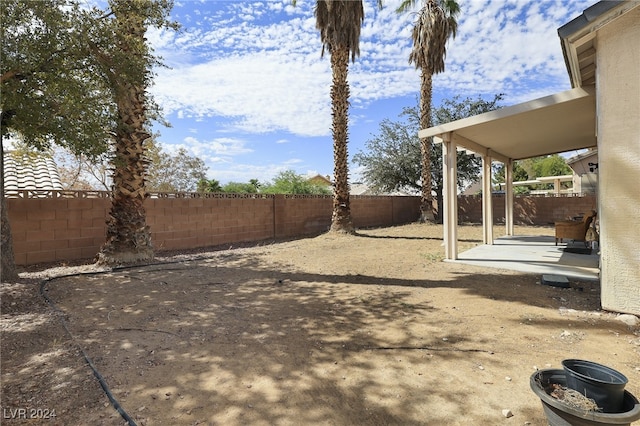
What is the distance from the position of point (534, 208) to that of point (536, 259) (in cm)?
1247

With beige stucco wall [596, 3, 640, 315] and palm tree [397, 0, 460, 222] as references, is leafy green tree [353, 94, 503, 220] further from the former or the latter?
beige stucco wall [596, 3, 640, 315]

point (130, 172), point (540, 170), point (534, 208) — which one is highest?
point (540, 170)

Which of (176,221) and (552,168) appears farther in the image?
(552,168)

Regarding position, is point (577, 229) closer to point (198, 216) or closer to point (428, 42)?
point (198, 216)

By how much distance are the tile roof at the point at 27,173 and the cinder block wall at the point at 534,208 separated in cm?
2008

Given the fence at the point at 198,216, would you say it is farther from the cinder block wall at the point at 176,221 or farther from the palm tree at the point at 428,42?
the palm tree at the point at 428,42

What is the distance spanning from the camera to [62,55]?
518cm

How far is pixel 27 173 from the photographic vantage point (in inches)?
469

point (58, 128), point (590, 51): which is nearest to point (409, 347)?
point (590, 51)

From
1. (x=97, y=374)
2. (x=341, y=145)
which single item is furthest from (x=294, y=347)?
(x=341, y=145)

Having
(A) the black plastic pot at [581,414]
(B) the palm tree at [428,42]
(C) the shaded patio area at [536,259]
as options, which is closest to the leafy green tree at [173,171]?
(B) the palm tree at [428,42]

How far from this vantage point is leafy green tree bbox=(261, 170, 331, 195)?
64.7 ft

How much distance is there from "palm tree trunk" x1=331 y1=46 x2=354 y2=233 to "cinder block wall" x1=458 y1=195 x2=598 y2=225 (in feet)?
34.8

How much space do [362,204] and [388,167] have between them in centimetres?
400
